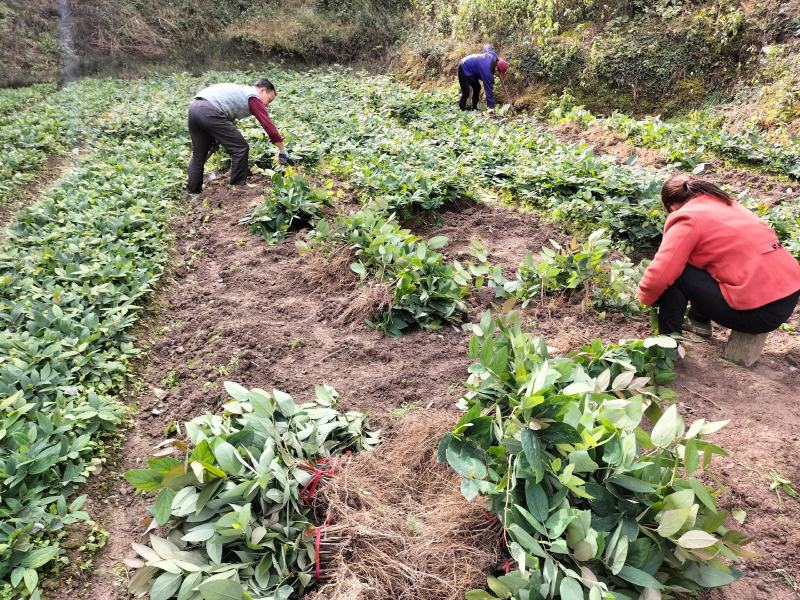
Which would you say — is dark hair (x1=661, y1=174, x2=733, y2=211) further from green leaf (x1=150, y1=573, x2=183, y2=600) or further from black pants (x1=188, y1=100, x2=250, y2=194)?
black pants (x1=188, y1=100, x2=250, y2=194)

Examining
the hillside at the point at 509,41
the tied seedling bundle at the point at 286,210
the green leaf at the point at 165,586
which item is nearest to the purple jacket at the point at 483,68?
the hillside at the point at 509,41

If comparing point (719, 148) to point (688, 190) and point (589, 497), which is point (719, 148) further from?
point (589, 497)

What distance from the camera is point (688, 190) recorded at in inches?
122

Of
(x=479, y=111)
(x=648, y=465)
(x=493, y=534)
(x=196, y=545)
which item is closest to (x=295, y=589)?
(x=196, y=545)

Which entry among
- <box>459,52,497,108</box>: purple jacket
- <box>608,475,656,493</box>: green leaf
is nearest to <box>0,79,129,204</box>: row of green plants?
<box>459,52,497,108</box>: purple jacket

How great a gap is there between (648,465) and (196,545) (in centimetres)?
176

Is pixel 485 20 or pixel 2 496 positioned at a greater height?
pixel 485 20

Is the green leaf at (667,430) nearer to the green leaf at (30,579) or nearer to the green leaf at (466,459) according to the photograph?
the green leaf at (466,459)

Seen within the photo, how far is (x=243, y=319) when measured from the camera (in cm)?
397

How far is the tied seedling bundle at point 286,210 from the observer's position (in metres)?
5.22

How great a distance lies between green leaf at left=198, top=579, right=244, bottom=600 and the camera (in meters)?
1.76

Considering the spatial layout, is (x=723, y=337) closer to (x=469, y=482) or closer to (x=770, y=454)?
(x=770, y=454)

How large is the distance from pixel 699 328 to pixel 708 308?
38 cm

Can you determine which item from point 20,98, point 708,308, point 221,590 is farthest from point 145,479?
point 20,98
